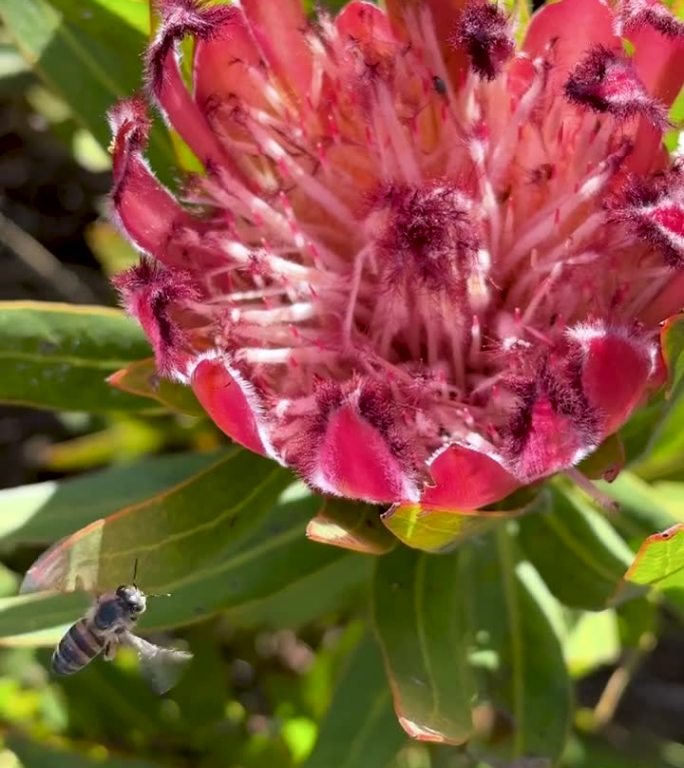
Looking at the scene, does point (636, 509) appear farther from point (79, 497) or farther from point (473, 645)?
point (79, 497)

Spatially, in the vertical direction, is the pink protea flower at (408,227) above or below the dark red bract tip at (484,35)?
below

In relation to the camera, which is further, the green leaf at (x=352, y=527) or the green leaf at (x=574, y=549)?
the green leaf at (x=574, y=549)

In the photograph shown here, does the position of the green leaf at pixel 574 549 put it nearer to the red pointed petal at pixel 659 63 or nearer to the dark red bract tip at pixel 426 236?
the dark red bract tip at pixel 426 236

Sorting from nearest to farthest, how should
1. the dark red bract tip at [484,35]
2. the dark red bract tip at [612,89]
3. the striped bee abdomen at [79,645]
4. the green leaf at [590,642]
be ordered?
the dark red bract tip at [612,89]
the dark red bract tip at [484,35]
the striped bee abdomen at [79,645]
the green leaf at [590,642]

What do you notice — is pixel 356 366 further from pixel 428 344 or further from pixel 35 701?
pixel 35 701

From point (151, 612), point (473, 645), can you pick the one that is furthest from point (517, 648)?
point (151, 612)

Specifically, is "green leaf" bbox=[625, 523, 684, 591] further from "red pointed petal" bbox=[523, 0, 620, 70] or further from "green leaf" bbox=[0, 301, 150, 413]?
"green leaf" bbox=[0, 301, 150, 413]

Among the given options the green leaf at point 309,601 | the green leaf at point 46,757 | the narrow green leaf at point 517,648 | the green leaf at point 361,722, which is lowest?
the green leaf at point 46,757

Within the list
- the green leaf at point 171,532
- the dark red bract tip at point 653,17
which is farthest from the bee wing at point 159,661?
the dark red bract tip at point 653,17
